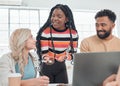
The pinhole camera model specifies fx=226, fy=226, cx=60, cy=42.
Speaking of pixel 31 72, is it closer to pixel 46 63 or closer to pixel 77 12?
pixel 46 63

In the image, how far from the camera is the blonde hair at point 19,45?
1.82 metres

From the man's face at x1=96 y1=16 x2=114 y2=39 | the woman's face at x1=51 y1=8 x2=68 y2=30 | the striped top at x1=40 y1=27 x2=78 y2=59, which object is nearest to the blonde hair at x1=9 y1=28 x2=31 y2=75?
the striped top at x1=40 y1=27 x2=78 y2=59

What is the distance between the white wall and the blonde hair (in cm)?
212

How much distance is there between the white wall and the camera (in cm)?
395

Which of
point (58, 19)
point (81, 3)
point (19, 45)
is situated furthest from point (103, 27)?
point (81, 3)

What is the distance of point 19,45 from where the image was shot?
1861 mm

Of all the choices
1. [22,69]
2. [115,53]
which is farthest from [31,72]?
[115,53]

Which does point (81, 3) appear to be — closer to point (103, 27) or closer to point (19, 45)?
point (103, 27)

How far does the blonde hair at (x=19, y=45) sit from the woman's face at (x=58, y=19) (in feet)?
1.97

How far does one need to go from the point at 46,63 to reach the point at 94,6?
2342mm

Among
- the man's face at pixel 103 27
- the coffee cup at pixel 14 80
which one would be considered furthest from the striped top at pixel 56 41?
the coffee cup at pixel 14 80

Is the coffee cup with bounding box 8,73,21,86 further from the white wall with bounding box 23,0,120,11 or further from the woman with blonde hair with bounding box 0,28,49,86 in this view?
the white wall with bounding box 23,0,120,11

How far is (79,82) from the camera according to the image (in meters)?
1.12

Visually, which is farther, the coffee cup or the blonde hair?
the blonde hair
